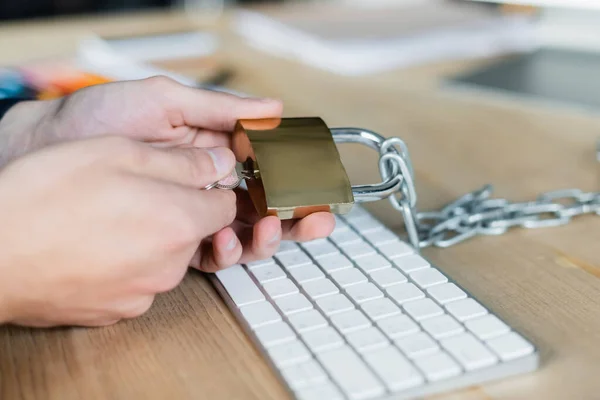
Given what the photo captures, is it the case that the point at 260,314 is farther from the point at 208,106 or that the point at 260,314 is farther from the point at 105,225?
the point at 208,106

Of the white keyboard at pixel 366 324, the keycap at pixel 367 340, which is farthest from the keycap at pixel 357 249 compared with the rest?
the keycap at pixel 367 340

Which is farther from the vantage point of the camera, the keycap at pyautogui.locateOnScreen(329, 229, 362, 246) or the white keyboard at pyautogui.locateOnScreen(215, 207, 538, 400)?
the keycap at pyautogui.locateOnScreen(329, 229, 362, 246)

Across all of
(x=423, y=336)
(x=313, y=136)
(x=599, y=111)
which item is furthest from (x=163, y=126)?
(x=599, y=111)

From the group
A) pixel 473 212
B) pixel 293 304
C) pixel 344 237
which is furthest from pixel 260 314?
pixel 473 212

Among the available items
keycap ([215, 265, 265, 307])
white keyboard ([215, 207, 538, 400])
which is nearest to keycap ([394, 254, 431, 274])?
white keyboard ([215, 207, 538, 400])

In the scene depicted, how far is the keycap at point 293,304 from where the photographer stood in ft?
1.47

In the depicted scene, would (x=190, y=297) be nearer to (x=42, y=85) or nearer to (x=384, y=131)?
(x=384, y=131)

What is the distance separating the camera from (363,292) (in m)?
0.46

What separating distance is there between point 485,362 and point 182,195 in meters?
0.20

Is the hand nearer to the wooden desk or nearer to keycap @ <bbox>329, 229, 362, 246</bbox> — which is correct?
the wooden desk

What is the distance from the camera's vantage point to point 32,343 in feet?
1.45

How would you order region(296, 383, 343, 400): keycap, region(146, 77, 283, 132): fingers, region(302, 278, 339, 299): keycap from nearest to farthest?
region(296, 383, 343, 400): keycap
region(302, 278, 339, 299): keycap
region(146, 77, 283, 132): fingers

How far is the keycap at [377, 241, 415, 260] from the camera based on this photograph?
1.69ft

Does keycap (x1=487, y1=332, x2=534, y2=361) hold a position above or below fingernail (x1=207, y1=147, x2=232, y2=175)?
below
